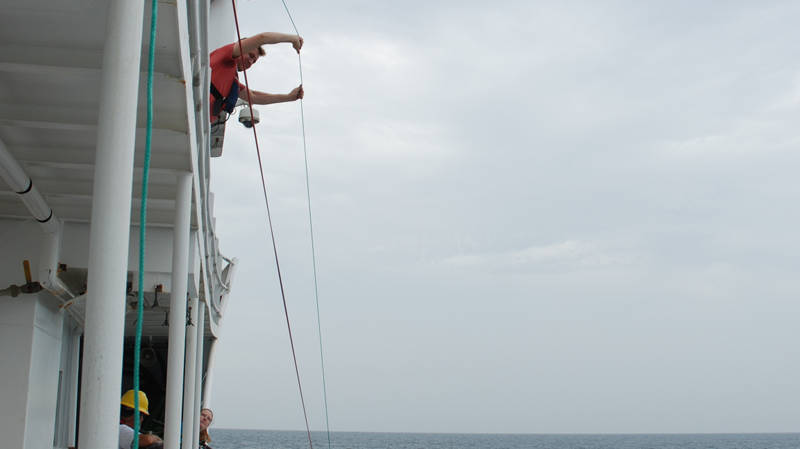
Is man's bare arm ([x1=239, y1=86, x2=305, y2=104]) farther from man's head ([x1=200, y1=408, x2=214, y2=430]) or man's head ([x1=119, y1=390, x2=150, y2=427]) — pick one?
man's head ([x1=200, y1=408, x2=214, y2=430])

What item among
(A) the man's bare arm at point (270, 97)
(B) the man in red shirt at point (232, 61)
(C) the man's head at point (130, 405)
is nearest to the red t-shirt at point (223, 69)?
(B) the man in red shirt at point (232, 61)

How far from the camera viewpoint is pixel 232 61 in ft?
21.2

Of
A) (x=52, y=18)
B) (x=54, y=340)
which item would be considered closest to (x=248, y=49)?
(x=52, y=18)

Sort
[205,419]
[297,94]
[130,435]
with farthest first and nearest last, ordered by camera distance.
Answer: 1. [205,419]
2. [297,94]
3. [130,435]

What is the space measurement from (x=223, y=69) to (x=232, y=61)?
12cm

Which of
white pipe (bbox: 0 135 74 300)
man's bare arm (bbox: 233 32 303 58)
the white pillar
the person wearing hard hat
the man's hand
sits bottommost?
the person wearing hard hat

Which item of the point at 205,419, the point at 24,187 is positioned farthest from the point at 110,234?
the point at 205,419

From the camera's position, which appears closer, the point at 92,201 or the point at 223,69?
the point at 92,201

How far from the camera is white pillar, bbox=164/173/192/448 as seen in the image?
5875 mm

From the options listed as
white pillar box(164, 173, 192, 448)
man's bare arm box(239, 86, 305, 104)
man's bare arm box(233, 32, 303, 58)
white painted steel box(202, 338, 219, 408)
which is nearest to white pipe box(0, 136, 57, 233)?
white pillar box(164, 173, 192, 448)

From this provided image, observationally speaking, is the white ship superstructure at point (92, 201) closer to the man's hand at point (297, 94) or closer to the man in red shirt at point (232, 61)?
the man in red shirt at point (232, 61)

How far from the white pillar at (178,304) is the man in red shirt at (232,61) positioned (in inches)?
38.3

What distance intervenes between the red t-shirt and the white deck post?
10.3 ft

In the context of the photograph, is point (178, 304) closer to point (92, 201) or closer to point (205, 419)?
point (92, 201)
